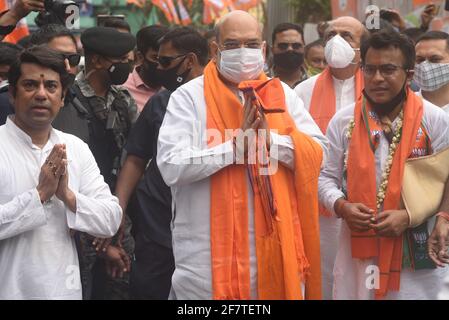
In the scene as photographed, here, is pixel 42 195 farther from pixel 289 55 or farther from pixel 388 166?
pixel 289 55

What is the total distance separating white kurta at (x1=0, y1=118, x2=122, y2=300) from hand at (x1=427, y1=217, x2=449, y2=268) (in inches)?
65.1

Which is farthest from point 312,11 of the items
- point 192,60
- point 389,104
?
point 389,104

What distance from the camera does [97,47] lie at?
244 inches

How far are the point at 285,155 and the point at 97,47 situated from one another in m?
1.87

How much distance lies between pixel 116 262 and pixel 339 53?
199cm

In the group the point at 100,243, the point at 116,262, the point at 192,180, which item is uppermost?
the point at 192,180

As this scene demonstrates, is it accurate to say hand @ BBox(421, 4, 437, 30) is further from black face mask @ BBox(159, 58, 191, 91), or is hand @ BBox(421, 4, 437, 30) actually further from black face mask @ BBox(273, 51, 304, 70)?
black face mask @ BBox(159, 58, 191, 91)

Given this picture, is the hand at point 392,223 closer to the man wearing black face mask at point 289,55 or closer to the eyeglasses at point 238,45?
the eyeglasses at point 238,45

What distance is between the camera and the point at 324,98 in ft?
20.6

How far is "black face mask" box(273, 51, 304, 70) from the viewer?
7.59m

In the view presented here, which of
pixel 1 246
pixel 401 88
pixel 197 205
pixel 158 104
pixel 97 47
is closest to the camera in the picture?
pixel 1 246

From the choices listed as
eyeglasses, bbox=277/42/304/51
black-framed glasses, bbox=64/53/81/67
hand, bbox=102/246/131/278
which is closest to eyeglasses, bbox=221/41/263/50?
black-framed glasses, bbox=64/53/81/67

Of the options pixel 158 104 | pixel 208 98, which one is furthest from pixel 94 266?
pixel 208 98

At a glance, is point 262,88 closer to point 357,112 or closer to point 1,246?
point 357,112
